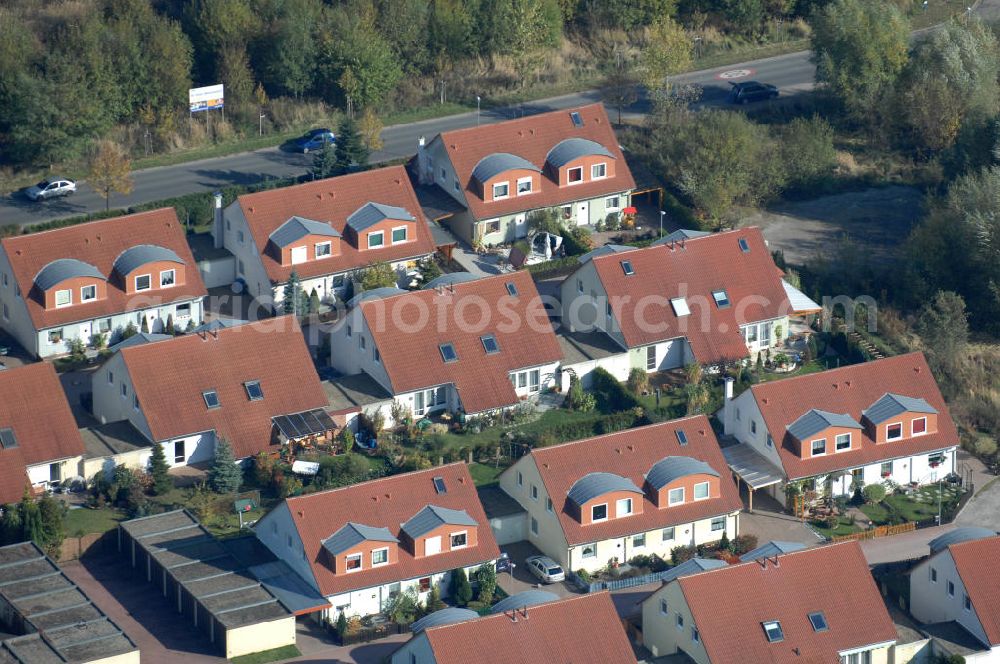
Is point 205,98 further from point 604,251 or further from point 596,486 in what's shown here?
point 596,486

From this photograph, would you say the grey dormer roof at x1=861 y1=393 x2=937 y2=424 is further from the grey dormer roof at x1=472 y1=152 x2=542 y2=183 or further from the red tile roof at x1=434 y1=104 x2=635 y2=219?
the grey dormer roof at x1=472 y1=152 x2=542 y2=183

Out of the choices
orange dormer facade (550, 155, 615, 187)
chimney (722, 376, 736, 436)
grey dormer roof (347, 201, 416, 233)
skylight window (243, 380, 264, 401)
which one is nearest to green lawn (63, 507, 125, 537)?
→ skylight window (243, 380, 264, 401)

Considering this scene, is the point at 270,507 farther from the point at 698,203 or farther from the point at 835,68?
the point at 835,68

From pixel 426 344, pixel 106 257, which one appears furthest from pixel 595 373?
pixel 106 257

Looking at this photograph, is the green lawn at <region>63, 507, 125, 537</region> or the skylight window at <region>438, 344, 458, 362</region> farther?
the skylight window at <region>438, 344, 458, 362</region>

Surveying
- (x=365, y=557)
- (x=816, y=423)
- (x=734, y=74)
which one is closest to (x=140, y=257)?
(x=365, y=557)
